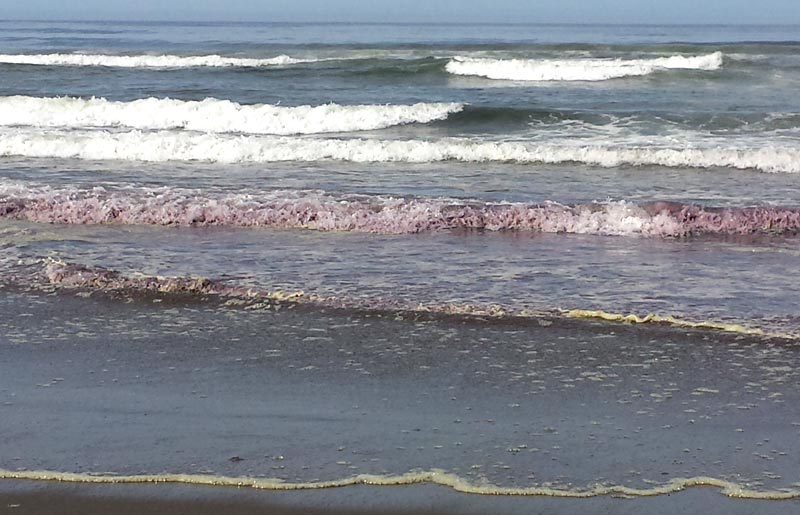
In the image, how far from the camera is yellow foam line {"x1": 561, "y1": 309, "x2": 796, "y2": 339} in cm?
581

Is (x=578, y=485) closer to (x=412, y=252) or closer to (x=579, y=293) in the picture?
(x=579, y=293)

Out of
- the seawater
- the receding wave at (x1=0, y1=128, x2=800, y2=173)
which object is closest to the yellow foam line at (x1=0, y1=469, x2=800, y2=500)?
the seawater

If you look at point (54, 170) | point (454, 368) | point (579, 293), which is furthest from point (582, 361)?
point (54, 170)

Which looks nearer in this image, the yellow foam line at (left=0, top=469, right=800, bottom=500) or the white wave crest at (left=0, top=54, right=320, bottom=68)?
the yellow foam line at (left=0, top=469, right=800, bottom=500)

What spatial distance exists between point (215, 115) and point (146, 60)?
48.5 ft

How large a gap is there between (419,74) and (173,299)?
21382 millimetres

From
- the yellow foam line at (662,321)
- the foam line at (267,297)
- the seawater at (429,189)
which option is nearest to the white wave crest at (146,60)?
the seawater at (429,189)

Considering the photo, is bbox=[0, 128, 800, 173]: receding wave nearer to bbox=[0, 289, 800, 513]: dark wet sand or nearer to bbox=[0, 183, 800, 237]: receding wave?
bbox=[0, 183, 800, 237]: receding wave

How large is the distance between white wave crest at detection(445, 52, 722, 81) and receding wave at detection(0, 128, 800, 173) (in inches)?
509

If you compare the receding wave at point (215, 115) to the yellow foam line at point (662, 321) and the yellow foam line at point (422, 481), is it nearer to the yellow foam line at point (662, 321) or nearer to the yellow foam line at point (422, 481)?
the yellow foam line at point (662, 321)

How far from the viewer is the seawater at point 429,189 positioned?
23.2ft

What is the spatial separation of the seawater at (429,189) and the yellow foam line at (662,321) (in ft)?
0.24

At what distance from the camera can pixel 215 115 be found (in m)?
19.3

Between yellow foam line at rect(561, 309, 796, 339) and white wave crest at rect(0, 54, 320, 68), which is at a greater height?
white wave crest at rect(0, 54, 320, 68)
